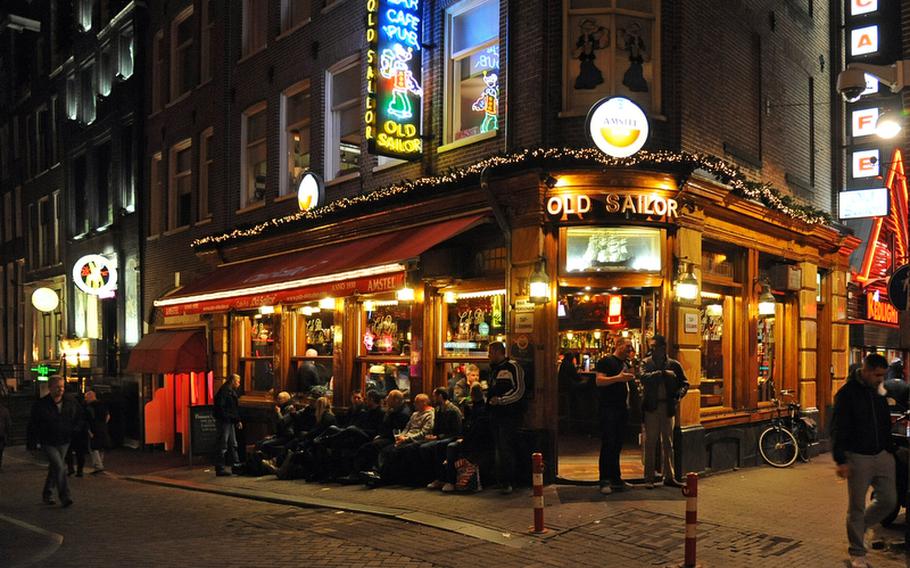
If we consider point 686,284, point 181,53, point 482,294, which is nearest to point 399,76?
point 482,294

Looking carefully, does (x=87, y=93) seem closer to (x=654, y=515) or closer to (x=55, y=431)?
(x=55, y=431)

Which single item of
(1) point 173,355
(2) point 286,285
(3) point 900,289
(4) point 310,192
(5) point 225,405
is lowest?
(5) point 225,405

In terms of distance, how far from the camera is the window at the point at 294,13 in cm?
1758

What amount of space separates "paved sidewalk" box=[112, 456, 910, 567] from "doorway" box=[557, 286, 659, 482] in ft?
7.33

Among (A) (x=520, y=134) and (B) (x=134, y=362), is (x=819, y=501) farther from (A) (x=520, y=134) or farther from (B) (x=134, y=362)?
(B) (x=134, y=362)

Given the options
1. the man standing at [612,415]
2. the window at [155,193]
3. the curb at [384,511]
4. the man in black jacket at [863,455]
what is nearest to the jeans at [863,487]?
the man in black jacket at [863,455]

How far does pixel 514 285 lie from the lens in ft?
38.4

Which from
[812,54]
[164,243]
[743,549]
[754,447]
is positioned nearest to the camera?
[743,549]

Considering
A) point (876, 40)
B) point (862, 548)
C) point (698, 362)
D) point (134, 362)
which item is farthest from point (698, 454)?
point (134, 362)

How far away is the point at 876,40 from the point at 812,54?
1559 mm

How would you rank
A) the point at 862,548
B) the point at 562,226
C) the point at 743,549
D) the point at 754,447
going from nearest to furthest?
the point at 862,548 < the point at 743,549 < the point at 562,226 < the point at 754,447

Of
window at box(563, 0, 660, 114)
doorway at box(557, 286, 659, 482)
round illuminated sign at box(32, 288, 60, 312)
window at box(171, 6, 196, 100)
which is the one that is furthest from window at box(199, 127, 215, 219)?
window at box(563, 0, 660, 114)

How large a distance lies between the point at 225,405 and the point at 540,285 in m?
6.68

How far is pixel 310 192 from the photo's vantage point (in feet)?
54.0
